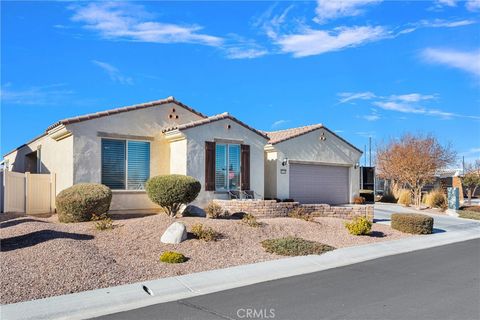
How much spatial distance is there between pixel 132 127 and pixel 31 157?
29.5 feet

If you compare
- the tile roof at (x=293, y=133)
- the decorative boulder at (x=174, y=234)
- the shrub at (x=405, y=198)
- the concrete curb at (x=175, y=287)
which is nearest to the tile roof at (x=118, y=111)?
the tile roof at (x=293, y=133)

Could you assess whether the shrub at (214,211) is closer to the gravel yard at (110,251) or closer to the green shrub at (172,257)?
the gravel yard at (110,251)

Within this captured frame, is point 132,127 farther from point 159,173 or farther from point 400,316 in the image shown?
point 400,316

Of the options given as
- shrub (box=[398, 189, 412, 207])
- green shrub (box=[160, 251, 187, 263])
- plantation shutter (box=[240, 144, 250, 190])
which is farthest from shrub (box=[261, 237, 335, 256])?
shrub (box=[398, 189, 412, 207])

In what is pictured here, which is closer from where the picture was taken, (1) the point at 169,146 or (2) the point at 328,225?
(2) the point at 328,225

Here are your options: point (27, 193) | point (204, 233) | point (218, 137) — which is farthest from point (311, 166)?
point (27, 193)

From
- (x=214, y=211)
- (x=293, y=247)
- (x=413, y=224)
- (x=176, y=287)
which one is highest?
(x=214, y=211)

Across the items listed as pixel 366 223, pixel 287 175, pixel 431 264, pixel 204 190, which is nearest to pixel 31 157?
pixel 204 190

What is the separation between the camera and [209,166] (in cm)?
1742

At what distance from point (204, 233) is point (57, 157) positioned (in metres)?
8.29

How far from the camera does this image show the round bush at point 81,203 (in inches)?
539

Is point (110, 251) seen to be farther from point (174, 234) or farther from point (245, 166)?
point (245, 166)

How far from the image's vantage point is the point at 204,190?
56.4ft
